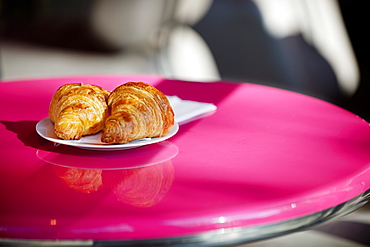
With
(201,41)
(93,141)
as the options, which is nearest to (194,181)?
(93,141)

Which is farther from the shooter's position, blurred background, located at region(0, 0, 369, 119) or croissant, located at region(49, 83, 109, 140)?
blurred background, located at region(0, 0, 369, 119)

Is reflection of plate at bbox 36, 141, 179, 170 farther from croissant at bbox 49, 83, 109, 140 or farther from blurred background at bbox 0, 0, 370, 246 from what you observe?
blurred background at bbox 0, 0, 370, 246

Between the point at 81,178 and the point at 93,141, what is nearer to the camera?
the point at 81,178

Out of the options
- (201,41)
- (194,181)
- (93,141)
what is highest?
(201,41)

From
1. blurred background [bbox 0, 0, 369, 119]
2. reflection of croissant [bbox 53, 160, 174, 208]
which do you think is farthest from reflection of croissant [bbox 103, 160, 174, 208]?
blurred background [bbox 0, 0, 369, 119]

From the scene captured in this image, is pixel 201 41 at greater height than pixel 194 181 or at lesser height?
greater

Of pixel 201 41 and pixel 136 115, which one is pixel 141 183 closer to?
pixel 136 115

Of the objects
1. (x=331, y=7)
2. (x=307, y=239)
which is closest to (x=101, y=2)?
(x=331, y=7)
